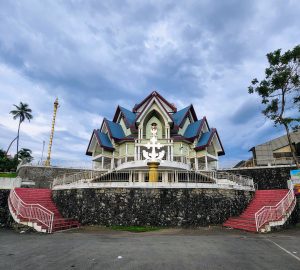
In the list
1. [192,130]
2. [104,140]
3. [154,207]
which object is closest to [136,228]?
[154,207]

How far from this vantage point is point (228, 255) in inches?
310

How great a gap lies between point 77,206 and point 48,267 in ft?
35.2

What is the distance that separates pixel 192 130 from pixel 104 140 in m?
13.4

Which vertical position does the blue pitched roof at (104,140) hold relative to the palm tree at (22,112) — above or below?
below

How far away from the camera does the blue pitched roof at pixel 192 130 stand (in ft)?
107

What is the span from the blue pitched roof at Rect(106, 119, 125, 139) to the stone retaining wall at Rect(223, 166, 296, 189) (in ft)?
60.5

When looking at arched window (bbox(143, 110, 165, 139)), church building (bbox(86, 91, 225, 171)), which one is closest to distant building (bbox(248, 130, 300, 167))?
church building (bbox(86, 91, 225, 171))

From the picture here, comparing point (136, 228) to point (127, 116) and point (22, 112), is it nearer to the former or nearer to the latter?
point (127, 116)

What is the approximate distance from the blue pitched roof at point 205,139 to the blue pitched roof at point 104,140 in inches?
508

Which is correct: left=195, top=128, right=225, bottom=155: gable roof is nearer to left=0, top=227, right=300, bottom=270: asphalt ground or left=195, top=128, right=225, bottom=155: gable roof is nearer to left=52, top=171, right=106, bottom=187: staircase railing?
left=52, top=171, right=106, bottom=187: staircase railing

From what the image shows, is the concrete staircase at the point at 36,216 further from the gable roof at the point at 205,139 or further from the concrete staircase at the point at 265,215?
the gable roof at the point at 205,139

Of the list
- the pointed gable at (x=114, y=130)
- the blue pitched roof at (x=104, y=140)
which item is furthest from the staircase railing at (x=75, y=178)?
the pointed gable at (x=114, y=130)

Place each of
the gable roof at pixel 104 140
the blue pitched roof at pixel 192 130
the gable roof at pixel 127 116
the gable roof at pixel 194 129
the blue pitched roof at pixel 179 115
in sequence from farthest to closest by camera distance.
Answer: the gable roof at pixel 127 116, the blue pitched roof at pixel 179 115, the blue pitched roof at pixel 192 130, the gable roof at pixel 194 129, the gable roof at pixel 104 140

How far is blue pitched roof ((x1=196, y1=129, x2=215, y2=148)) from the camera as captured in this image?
31.2 m
